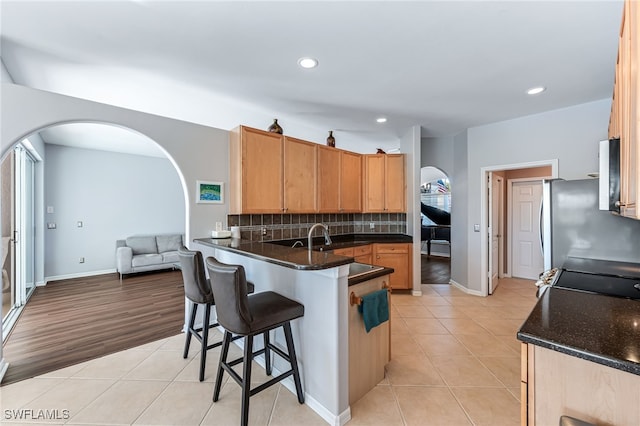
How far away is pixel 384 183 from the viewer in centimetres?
460

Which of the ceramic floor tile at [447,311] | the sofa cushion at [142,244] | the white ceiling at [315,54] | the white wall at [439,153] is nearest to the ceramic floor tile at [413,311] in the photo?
the ceramic floor tile at [447,311]

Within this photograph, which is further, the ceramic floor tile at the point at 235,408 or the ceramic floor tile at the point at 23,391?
the ceramic floor tile at the point at 23,391

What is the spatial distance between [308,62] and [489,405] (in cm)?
309

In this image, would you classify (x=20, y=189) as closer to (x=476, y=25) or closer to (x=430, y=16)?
(x=430, y=16)

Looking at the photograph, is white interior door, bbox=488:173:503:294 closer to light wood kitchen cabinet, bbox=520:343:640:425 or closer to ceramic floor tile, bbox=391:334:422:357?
ceramic floor tile, bbox=391:334:422:357

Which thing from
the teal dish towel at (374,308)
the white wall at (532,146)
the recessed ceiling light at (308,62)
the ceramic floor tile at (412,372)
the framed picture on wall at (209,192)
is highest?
the recessed ceiling light at (308,62)

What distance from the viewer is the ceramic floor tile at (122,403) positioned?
5.72ft

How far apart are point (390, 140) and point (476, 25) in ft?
10.8

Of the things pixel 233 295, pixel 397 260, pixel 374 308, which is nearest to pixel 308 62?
pixel 233 295

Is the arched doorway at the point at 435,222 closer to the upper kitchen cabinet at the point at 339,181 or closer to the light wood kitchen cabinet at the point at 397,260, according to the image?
the light wood kitchen cabinet at the point at 397,260

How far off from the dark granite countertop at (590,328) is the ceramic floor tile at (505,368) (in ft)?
3.61

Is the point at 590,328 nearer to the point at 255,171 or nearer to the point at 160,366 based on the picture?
the point at 160,366

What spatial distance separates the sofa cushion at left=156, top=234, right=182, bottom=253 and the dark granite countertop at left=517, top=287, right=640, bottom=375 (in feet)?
21.1

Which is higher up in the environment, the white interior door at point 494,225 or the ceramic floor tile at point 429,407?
the white interior door at point 494,225
